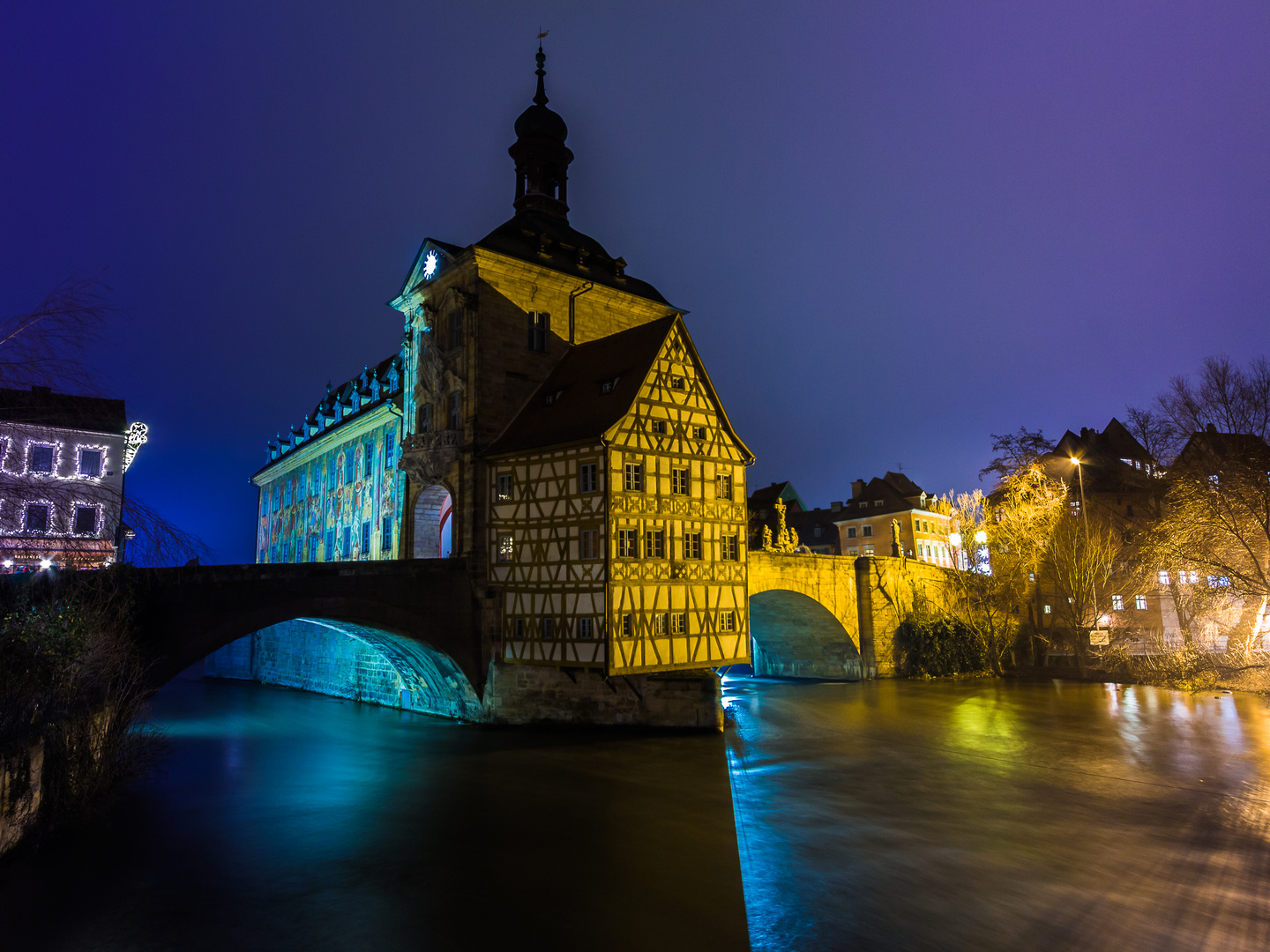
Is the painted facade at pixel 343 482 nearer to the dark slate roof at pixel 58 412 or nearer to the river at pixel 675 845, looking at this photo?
the river at pixel 675 845

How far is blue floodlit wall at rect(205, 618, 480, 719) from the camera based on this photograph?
85.3ft

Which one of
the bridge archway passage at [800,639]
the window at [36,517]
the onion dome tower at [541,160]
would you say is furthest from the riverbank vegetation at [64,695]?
→ the bridge archway passage at [800,639]

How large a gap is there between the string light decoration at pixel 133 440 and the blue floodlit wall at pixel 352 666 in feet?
46.8

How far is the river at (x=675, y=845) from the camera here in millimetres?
9961

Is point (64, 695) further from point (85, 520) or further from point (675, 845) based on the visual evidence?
point (675, 845)

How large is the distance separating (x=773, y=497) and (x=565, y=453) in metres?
61.5

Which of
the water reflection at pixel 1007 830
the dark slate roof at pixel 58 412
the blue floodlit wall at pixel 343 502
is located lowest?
the water reflection at pixel 1007 830

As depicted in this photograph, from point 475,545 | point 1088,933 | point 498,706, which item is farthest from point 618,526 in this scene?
point 1088,933

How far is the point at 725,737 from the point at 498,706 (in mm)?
7138

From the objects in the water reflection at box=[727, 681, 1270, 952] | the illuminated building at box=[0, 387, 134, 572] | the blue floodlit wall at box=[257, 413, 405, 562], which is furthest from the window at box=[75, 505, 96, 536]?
the blue floodlit wall at box=[257, 413, 405, 562]

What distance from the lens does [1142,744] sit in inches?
884

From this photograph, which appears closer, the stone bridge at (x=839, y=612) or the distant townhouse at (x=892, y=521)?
the stone bridge at (x=839, y=612)

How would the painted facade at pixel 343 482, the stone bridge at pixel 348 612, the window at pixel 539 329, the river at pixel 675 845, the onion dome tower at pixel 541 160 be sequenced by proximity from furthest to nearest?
the painted facade at pixel 343 482
the onion dome tower at pixel 541 160
the window at pixel 539 329
the stone bridge at pixel 348 612
the river at pixel 675 845

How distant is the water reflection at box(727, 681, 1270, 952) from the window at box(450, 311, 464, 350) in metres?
16.0
